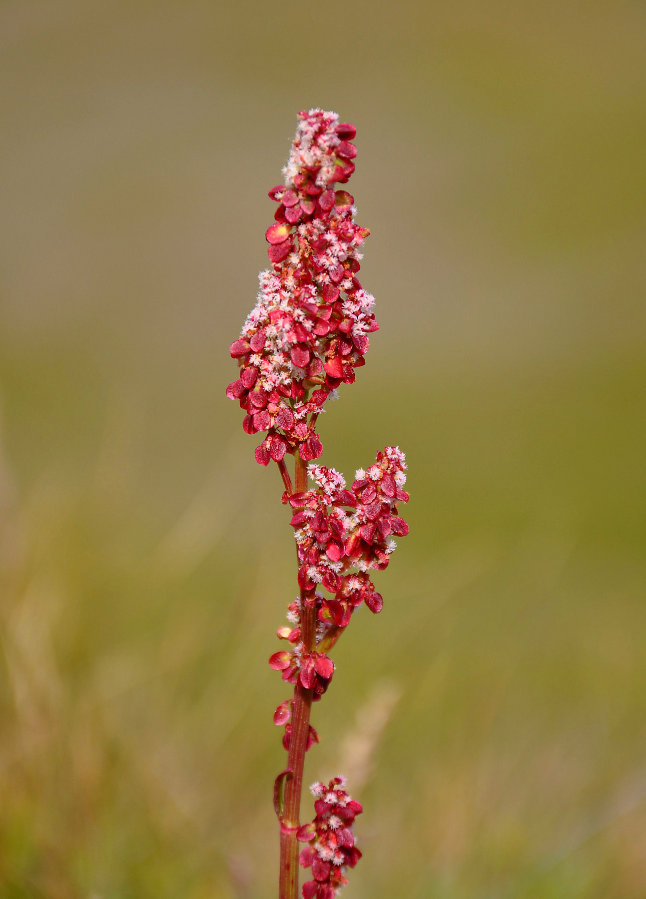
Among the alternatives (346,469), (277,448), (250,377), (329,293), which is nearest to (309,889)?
(277,448)

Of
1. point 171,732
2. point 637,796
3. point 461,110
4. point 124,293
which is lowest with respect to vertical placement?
point 637,796

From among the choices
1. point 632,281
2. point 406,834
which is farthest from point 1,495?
point 632,281

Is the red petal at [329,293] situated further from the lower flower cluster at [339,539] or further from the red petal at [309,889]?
the red petal at [309,889]

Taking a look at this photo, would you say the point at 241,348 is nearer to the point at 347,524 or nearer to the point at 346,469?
the point at 347,524

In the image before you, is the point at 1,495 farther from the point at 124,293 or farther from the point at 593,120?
the point at 593,120

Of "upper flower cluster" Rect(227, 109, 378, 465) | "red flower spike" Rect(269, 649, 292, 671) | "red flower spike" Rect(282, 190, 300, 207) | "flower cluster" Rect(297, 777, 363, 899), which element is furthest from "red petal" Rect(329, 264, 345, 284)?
"flower cluster" Rect(297, 777, 363, 899)

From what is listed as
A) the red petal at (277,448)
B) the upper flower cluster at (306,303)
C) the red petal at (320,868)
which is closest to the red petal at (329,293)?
the upper flower cluster at (306,303)
